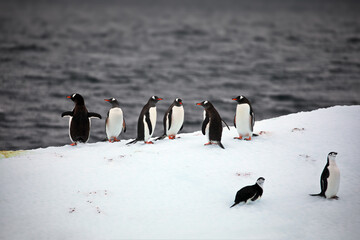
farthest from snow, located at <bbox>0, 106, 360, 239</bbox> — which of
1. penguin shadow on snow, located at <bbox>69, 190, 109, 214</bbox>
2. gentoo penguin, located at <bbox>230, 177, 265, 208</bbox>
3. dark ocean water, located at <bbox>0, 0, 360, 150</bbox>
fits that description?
dark ocean water, located at <bbox>0, 0, 360, 150</bbox>

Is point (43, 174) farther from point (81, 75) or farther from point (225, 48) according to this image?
point (225, 48)

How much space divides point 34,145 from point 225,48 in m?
43.8

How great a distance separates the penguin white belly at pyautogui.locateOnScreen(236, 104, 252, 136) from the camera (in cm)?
1067

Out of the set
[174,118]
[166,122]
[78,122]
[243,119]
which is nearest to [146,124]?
[166,122]

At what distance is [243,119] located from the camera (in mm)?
10719

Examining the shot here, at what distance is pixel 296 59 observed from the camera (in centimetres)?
4744

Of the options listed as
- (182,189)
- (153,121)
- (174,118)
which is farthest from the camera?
(153,121)

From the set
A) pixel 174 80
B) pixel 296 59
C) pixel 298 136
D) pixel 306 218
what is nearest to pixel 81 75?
pixel 174 80

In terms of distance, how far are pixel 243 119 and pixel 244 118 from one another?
6 cm

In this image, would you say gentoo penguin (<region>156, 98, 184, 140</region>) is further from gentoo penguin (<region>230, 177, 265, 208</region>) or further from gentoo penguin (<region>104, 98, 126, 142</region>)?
gentoo penguin (<region>230, 177, 265, 208</region>)

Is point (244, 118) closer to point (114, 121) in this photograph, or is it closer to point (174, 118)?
point (174, 118)

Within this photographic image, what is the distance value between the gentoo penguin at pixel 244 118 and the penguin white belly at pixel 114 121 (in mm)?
3095

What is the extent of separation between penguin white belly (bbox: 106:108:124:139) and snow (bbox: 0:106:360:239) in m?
0.52

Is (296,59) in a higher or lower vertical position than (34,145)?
higher
